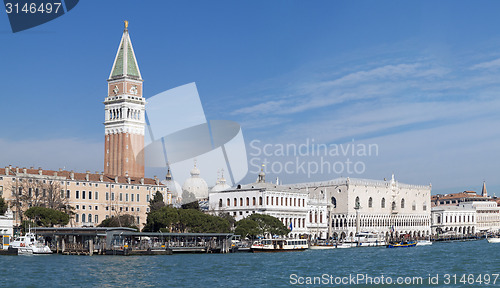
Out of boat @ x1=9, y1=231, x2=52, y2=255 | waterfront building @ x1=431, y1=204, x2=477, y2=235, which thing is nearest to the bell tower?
boat @ x1=9, y1=231, x2=52, y2=255

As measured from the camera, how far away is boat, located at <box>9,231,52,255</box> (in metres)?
51.5

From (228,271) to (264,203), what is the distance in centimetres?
3963

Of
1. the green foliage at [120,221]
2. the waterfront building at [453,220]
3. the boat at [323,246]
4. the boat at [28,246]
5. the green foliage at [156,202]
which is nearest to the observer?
the boat at [28,246]

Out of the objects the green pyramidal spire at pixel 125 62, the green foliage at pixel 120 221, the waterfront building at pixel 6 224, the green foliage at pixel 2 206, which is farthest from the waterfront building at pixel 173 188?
the waterfront building at pixel 6 224

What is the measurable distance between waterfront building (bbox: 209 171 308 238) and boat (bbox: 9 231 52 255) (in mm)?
28335

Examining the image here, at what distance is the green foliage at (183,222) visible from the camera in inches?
2403

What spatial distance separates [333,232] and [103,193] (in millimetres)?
38318

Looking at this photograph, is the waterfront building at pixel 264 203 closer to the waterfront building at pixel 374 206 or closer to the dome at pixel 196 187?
the waterfront building at pixel 374 206

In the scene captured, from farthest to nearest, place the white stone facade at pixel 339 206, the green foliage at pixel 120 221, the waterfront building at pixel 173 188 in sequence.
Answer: the waterfront building at pixel 173 188 < the white stone facade at pixel 339 206 < the green foliage at pixel 120 221

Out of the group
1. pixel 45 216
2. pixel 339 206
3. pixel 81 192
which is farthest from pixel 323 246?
pixel 339 206

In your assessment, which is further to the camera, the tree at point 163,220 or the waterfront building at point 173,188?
the waterfront building at point 173,188

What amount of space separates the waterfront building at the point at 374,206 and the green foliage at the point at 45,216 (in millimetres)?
40130

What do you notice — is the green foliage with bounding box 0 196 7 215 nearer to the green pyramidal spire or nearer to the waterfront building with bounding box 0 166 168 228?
the waterfront building with bounding box 0 166 168 228

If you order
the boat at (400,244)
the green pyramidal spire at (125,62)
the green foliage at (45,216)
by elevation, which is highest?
the green pyramidal spire at (125,62)
